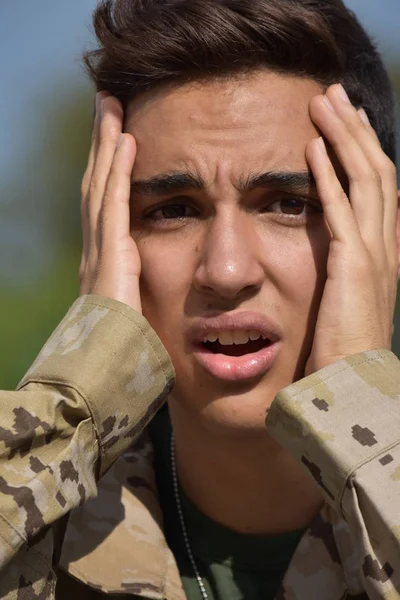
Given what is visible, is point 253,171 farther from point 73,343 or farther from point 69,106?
point 69,106

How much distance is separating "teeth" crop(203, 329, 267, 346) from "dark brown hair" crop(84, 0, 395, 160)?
2.97 ft

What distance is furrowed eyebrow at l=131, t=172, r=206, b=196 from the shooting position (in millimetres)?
2891

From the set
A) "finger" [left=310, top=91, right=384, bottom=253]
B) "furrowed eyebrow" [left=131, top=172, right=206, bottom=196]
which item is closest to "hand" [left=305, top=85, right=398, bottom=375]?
"finger" [left=310, top=91, right=384, bottom=253]

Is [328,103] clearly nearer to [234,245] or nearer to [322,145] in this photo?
[322,145]

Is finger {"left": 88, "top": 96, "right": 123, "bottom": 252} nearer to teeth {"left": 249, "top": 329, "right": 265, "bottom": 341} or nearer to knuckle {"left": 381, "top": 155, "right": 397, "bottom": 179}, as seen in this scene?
teeth {"left": 249, "top": 329, "right": 265, "bottom": 341}

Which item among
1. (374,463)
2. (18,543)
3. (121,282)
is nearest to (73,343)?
Answer: (121,282)

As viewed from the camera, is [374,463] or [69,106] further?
[69,106]

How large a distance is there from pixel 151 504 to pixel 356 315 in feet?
3.46

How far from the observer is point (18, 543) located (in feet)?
7.83

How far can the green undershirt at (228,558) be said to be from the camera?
299 centimetres

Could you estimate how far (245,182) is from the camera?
2.84 m

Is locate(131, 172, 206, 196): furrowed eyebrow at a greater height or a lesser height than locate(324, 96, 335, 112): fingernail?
lesser

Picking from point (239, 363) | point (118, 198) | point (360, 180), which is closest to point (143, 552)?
point (239, 363)

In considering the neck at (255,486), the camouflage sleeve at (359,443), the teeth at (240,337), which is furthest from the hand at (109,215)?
the camouflage sleeve at (359,443)
